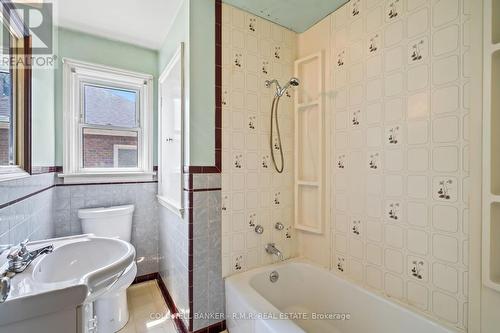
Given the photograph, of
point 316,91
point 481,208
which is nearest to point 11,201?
point 316,91

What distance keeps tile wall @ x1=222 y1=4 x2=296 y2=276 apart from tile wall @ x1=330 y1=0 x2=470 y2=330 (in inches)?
16.3

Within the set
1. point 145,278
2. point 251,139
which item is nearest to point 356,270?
point 251,139

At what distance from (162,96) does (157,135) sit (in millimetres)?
426

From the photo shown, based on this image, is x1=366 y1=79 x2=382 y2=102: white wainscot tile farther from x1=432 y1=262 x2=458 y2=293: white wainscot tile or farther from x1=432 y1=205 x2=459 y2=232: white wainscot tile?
x1=432 y1=262 x2=458 y2=293: white wainscot tile

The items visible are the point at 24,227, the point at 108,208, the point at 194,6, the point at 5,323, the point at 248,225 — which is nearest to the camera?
the point at 5,323

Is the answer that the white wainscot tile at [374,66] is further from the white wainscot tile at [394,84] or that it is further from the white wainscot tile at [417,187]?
the white wainscot tile at [417,187]

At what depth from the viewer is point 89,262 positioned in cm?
120

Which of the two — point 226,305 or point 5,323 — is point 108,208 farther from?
point 5,323

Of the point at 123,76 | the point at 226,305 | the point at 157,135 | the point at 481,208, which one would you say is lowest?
the point at 226,305

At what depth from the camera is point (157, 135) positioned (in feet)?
7.55

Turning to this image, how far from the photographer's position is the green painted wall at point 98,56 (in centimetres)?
190

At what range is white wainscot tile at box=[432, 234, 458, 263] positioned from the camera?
1062 mm

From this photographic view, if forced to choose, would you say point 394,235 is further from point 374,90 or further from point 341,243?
point 374,90

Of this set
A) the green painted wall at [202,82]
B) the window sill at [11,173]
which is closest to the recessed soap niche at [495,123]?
the green painted wall at [202,82]
